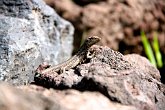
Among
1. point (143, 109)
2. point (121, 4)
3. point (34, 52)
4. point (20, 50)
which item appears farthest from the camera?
point (121, 4)

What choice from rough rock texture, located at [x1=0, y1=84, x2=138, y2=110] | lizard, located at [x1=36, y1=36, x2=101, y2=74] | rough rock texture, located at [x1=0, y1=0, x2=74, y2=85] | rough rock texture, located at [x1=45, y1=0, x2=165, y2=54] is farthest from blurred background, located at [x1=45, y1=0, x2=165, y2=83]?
rough rock texture, located at [x1=0, y1=84, x2=138, y2=110]

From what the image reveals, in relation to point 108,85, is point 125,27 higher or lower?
lower

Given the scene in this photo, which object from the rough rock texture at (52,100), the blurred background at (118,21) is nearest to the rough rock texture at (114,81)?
the rough rock texture at (52,100)

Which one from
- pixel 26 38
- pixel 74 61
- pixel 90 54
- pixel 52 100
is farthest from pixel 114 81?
pixel 26 38

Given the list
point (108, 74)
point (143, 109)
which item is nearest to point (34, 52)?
point (108, 74)

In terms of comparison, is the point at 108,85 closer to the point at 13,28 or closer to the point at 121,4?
the point at 13,28

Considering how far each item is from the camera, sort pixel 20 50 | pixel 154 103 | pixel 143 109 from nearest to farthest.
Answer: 1. pixel 143 109
2. pixel 154 103
3. pixel 20 50

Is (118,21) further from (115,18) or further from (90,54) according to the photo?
(90,54)

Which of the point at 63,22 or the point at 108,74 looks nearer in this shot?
the point at 108,74
